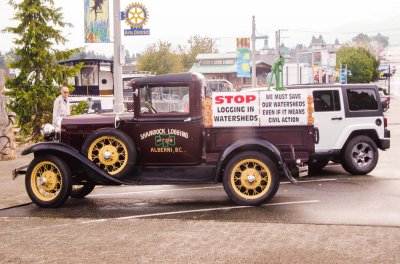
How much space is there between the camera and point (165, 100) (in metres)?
9.83

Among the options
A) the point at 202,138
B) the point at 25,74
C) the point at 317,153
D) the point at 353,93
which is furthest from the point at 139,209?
the point at 25,74

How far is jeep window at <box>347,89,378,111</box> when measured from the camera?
1265 cm

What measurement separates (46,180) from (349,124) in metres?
6.80

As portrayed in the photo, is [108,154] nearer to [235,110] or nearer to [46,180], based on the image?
[46,180]

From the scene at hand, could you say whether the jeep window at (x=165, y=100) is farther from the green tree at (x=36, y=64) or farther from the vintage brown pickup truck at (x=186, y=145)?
the green tree at (x=36, y=64)

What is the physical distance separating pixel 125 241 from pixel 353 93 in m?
7.48

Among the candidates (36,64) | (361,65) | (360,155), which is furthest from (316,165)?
(361,65)

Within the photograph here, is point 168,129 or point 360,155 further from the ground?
point 168,129

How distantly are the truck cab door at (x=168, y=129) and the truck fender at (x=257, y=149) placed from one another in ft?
1.70

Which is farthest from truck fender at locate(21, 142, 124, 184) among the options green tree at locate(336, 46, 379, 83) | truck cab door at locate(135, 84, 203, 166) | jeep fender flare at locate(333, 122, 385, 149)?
green tree at locate(336, 46, 379, 83)

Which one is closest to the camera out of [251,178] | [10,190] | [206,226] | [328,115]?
[206,226]

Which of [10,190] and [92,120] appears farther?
[10,190]

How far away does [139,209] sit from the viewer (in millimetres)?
9336

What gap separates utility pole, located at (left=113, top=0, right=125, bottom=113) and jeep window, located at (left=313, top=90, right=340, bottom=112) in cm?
550
